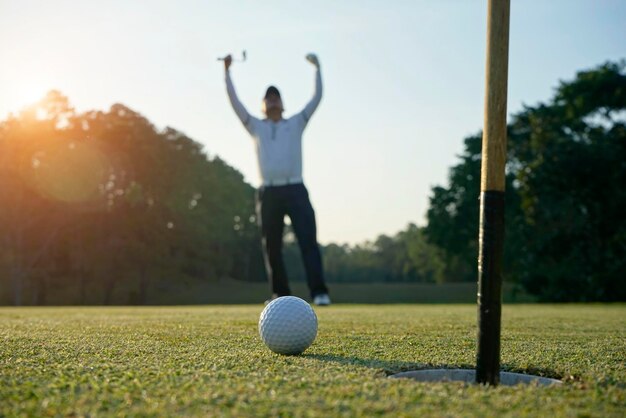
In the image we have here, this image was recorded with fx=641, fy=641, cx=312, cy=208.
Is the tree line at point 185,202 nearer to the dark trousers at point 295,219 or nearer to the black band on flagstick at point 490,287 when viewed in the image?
the dark trousers at point 295,219

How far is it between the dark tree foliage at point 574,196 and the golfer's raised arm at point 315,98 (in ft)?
77.0

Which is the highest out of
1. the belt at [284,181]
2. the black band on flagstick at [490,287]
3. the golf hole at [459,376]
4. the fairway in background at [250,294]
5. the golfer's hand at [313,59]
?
the golfer's hand at [313,59]

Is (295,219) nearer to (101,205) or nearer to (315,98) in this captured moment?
(315,98)

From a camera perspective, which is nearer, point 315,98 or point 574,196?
point 315,98

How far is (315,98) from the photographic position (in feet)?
27.3

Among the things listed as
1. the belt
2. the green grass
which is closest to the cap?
the belt

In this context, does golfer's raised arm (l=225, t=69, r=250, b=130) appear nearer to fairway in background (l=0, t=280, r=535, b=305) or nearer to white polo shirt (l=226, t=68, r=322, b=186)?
white polo shirt (l=226, t=68, r=322, b=186)

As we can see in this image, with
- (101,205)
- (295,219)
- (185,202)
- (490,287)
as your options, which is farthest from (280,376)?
(185,202)

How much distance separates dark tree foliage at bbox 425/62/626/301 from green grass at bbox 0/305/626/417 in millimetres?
26262

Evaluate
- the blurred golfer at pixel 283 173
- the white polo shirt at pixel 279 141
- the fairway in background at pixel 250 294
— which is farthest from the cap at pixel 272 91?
the fairway in background at pixel 250 294

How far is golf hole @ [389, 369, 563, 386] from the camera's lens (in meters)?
2.83

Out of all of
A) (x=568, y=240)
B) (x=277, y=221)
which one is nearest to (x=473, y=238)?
(x=568, y=240)

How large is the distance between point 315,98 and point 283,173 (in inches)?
42.2

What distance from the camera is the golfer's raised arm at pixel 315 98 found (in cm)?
827
